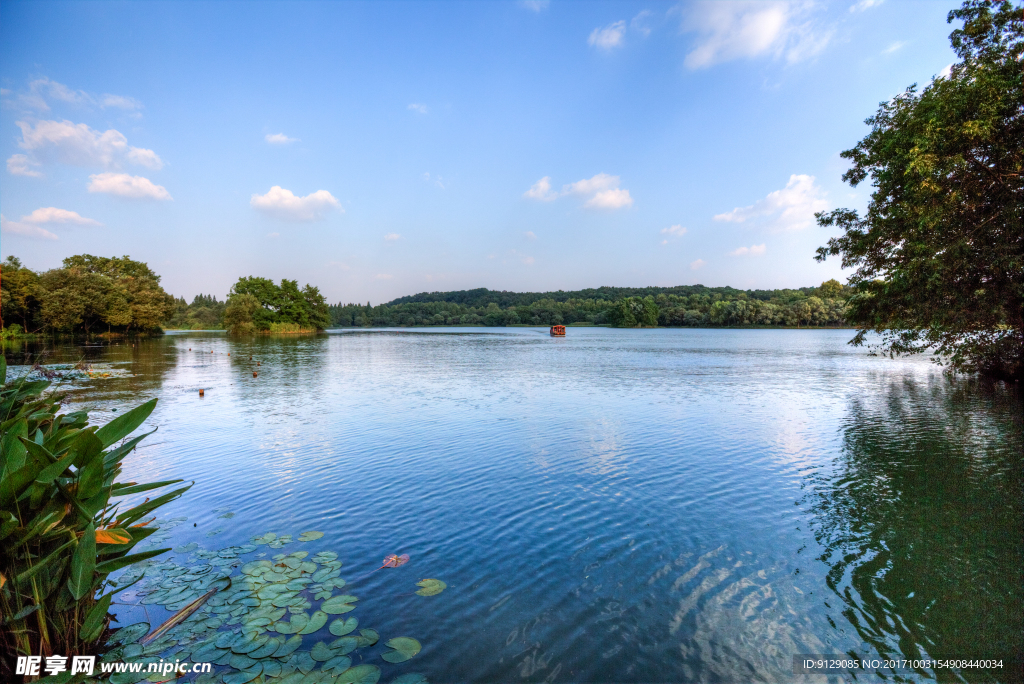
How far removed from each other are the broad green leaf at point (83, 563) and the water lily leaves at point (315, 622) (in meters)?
2.43

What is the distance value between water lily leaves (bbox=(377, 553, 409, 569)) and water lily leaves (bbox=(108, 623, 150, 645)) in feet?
9.15

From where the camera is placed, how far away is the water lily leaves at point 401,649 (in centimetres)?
484

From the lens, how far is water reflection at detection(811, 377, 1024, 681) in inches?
213

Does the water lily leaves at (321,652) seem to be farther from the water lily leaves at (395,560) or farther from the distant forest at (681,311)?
the distant forest at (681,311)

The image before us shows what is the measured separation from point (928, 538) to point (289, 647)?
9.91m

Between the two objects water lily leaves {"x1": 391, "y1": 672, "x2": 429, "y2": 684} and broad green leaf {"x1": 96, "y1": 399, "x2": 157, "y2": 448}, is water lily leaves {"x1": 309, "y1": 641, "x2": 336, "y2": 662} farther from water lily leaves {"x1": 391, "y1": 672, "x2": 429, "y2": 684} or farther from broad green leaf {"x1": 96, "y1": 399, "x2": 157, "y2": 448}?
broad green leaf {"x1": 96, "y1": 399, "x2": 157, "y2": 448}

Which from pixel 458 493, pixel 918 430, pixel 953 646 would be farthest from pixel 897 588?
pixel 918 430

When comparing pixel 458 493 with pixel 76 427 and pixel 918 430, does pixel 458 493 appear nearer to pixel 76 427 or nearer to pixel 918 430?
pixel 76 427

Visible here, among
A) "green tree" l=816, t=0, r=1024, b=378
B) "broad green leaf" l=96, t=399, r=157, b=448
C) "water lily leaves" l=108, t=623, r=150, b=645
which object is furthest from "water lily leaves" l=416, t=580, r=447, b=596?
"green tree" l=816, t=0, r=1024, b=378

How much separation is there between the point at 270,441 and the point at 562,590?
11304mm

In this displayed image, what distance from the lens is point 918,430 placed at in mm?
15930

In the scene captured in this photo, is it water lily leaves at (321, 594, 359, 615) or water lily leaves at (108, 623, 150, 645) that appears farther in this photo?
water lily leaves at (321, 594, 359, 615)

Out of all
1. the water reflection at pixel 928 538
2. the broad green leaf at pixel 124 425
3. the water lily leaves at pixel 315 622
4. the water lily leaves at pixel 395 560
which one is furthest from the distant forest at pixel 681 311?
the broad green leaf at pixel 124 425

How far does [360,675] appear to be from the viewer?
4504 millimetres
